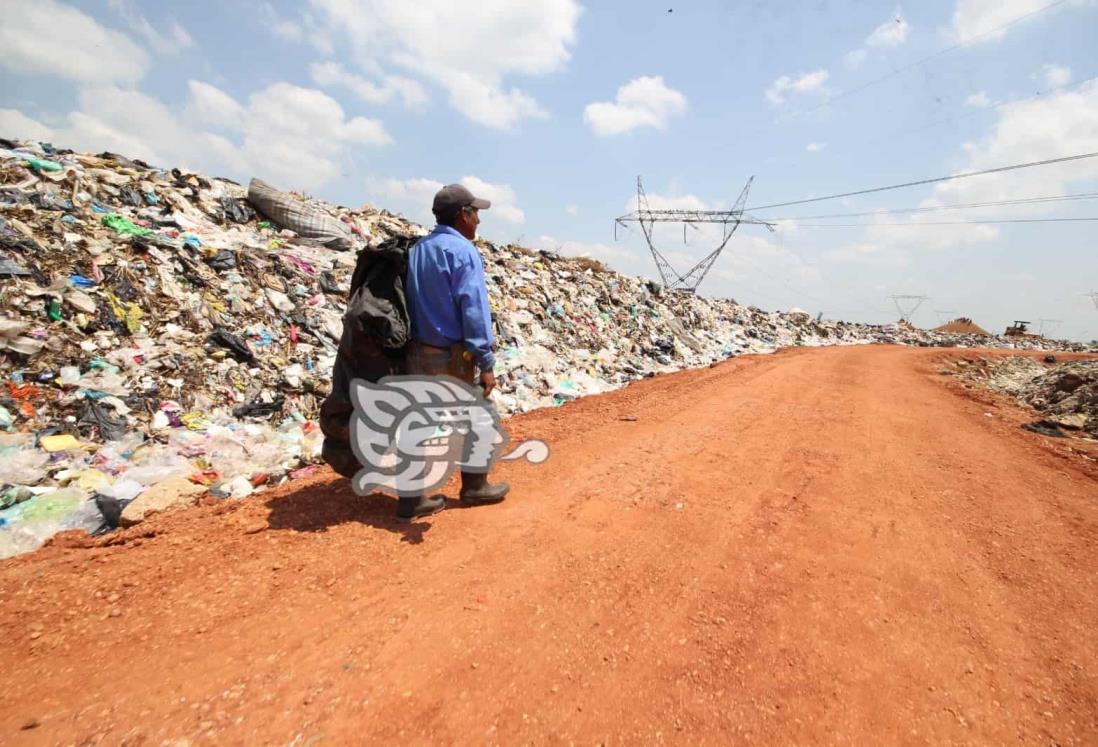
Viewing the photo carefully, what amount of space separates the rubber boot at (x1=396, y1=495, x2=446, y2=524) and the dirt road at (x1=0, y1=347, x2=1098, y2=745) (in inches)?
3.2

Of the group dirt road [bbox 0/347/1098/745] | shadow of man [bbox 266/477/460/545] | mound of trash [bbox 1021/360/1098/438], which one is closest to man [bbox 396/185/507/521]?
shadow of man [bbox 266/477/460/545]

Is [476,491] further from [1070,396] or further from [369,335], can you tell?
[1070,396]

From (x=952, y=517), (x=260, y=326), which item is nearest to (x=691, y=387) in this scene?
(x=952, y=517)

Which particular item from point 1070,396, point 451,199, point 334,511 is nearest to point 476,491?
point 334,511

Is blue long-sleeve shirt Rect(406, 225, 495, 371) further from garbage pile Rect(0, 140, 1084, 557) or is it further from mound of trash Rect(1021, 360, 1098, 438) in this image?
mound of trash Rect(1021, 360, 1098, 438)

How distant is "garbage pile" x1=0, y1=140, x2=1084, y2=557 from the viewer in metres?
3.35

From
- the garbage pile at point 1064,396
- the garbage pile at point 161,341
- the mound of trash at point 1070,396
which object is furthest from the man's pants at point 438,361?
the mound of trash at point 1070,396

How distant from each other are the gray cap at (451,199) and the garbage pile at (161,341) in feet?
1.54

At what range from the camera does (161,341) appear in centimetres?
452

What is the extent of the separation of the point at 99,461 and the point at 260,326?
2.20 meters

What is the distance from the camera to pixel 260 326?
210 inches

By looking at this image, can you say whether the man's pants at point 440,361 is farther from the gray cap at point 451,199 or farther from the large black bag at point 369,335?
the gray cap at point 451,199

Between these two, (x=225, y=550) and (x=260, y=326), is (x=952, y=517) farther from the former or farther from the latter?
(x=260, y=326)

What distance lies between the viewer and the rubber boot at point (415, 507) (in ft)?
8.80
